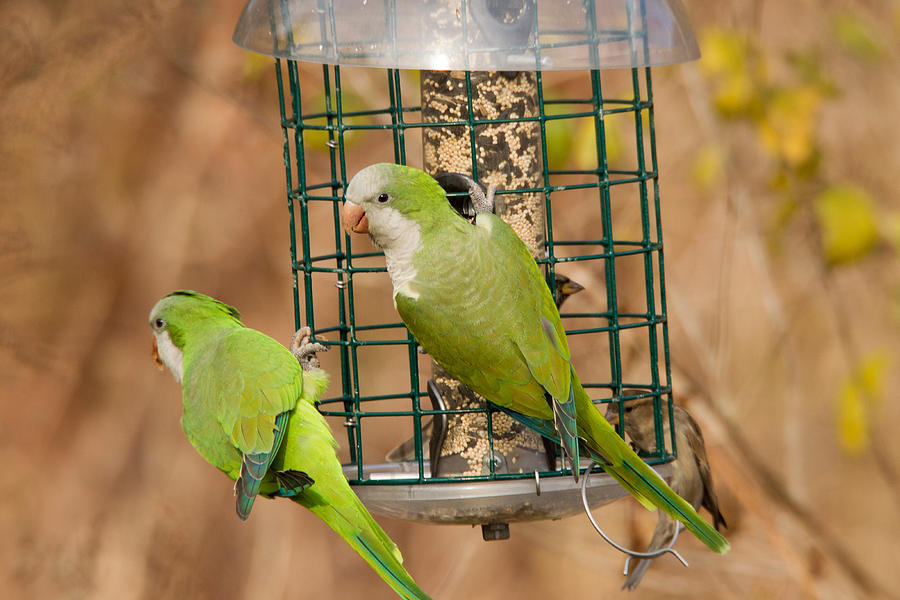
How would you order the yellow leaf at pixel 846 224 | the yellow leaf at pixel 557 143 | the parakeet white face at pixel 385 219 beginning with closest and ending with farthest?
the parakeet white face at pixel 385 219 < the yellow leaf at pixel 557 143 < the yellow leaf at pixel 846 224

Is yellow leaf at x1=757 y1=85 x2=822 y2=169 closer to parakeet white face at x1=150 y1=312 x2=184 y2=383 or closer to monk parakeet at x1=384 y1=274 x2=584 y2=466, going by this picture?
monk parakeet at x1=384 y1=274 x2=584 y2=466

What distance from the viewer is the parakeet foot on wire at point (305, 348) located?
12.7ft

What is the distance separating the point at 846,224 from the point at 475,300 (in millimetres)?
2805

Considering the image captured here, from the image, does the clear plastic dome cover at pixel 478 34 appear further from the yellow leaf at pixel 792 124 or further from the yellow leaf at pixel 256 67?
the yellow leaf at pixel 256 67

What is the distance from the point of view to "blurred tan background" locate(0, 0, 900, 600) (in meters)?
6.97

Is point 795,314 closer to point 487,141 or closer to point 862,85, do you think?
point 862,85

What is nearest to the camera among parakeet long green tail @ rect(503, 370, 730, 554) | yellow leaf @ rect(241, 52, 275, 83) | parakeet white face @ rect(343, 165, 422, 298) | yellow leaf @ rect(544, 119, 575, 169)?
parakeet white face @ rect(343, 165, 422, 298)

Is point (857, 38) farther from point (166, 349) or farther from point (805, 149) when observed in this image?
point (166, 349)

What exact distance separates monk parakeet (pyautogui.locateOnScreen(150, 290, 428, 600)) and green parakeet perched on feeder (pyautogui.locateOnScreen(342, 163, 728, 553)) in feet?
1.66

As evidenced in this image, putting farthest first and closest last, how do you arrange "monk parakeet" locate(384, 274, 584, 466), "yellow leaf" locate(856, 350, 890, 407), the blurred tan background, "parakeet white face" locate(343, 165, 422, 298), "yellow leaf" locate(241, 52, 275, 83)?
1. the blurred tan background
2. "yellow leaf" locate(241, 52, 275, 83)
3. "yellow leaf" locate(856, 350, 890, 407)
4. "monk parakeet" locate(384, 274, 584, 466)
5. "parakeet white face" locate(343, 165, 422, 298)

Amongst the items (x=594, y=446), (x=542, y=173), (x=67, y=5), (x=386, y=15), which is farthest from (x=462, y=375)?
(x=67, y=5)

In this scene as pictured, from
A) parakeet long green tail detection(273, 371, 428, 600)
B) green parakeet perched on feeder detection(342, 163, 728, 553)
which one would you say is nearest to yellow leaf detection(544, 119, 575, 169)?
green parakeet perched on feeder detection(342, 163, 728, 553)

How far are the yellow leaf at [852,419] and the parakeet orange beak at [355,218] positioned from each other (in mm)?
3290

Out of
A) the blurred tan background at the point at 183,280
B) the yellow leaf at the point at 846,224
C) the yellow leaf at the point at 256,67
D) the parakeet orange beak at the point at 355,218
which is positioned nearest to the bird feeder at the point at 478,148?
A: the parakeet orange beak at the point at 355,218
